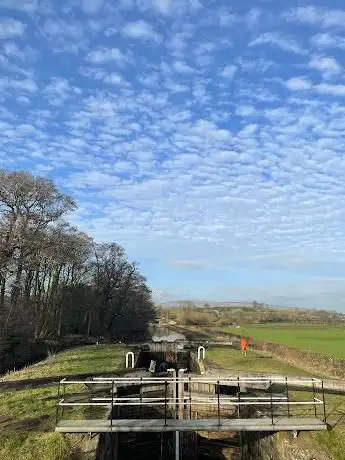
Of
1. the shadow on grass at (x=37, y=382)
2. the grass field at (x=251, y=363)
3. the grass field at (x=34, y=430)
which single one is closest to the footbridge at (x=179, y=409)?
the grass field at (x=34, y=430)

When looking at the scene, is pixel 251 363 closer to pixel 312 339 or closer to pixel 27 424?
pixel 27 424

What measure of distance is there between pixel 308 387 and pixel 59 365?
46.0 feet

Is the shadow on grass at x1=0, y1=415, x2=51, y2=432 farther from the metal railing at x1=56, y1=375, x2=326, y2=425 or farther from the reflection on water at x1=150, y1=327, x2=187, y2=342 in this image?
the reflection on water at x1=150, y1=327, x2=187, y2=342

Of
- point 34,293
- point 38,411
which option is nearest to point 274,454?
point 38,411

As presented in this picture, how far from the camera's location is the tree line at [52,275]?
110 ft

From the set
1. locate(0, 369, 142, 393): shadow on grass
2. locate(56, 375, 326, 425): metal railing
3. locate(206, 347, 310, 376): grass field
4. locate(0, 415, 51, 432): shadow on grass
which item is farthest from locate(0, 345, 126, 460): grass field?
locate(206, 347, 310, 376): grass field

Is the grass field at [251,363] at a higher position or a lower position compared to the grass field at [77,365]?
lower

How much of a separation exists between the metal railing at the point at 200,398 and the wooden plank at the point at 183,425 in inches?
11.3

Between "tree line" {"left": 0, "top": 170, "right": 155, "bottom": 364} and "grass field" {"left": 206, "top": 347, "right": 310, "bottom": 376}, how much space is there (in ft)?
47.1

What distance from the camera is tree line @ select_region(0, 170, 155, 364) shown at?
33.6 metres

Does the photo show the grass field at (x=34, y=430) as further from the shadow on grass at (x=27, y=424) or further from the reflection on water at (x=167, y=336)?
the reflection on water at (x=167, y=336)

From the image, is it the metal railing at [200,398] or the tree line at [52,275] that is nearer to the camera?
the metal railing at [200,398]

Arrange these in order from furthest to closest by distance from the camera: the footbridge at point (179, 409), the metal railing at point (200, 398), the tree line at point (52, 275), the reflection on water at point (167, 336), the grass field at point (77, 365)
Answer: the reflection on water at point (167, 336)
the tree line at point (52, 275)
the grass field at point (77, 365)
the metal railing at point (200, 398)
the footbridge at point (179, 409)

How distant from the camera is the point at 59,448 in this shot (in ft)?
40.1
